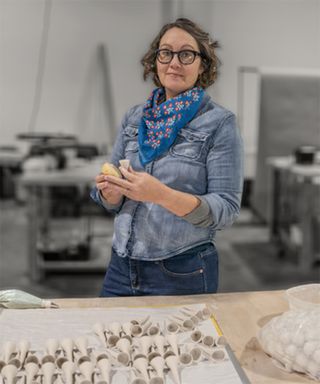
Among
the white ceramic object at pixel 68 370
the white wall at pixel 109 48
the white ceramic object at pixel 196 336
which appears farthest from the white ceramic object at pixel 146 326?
the white wall at pixel 109 48

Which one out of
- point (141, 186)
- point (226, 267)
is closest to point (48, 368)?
point (141, 186)

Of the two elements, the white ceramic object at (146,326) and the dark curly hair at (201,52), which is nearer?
the white ceramic object at (146,326)

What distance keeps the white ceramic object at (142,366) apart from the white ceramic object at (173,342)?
78mm

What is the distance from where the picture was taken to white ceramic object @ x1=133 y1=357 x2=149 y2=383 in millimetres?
1106

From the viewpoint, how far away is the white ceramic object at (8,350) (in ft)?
3.84

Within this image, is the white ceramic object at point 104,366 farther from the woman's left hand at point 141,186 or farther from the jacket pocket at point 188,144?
the jacket pocket at point 188,144

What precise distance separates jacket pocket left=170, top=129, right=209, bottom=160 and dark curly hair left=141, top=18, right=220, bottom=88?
183 mm

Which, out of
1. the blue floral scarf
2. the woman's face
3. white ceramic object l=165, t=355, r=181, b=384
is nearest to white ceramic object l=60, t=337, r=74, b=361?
white ceramic object l=165, t=355, r=181, b=384

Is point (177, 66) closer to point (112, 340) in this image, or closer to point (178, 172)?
point (178, 172)

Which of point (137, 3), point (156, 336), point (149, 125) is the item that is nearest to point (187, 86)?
point (149, 125)

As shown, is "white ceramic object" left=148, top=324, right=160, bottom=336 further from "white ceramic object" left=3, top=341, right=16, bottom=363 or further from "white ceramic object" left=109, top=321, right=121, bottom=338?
"white ceramic object" left=3, top=341, right=16, bottom=363

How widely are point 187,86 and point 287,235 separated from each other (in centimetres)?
325

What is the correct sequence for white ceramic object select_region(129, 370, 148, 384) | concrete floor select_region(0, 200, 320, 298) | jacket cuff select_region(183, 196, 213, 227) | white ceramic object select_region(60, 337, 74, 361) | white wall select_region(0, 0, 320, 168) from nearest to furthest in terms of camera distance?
white ceramic object select_region(129, 370, 148, 384) < white ceramic object select_region(60, 337, 74, 361) < jacket cuff select_region(183, 196, 213, 227) < concrete floor select_region(0, 200, 320, 298) < white wall select_region(0, 0, 320, 168)

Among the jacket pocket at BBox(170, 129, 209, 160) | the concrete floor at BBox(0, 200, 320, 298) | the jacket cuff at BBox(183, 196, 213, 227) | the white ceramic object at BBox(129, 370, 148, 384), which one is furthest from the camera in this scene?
the concrete floor at BBox(0, 200, 320, 298)
